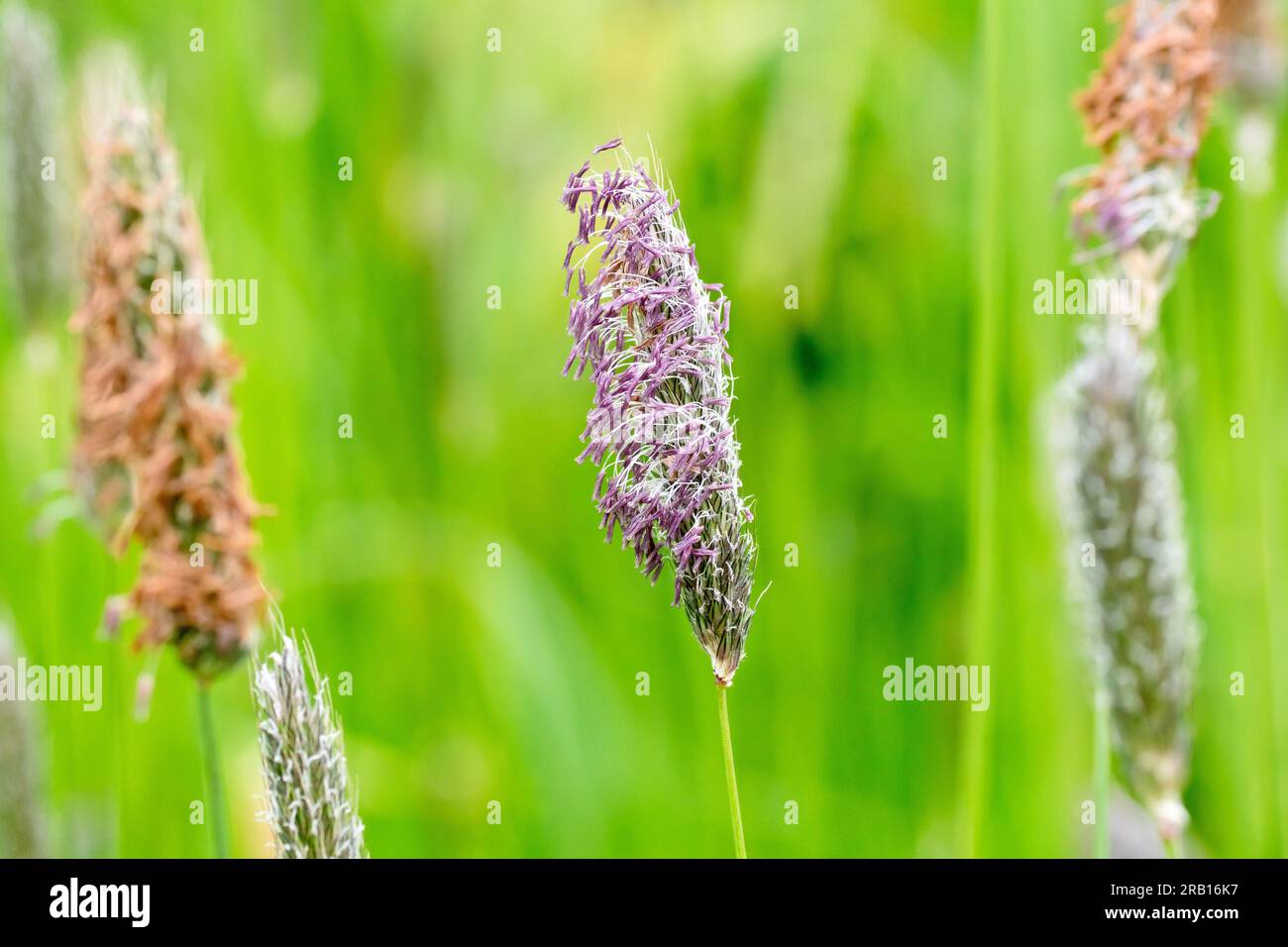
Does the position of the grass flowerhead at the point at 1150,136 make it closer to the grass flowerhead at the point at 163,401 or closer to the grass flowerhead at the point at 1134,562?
the grass flowerhead at the point at 1134,562

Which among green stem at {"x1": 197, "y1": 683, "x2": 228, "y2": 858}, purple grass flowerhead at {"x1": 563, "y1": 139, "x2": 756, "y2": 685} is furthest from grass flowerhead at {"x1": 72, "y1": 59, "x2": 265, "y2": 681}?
purple grass flowerhead at {"x1": 563, "y1": 139, "x2": 756, "y2": 685}

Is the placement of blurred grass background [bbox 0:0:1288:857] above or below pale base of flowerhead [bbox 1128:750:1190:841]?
above

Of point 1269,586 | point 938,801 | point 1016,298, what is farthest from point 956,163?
point 938,801

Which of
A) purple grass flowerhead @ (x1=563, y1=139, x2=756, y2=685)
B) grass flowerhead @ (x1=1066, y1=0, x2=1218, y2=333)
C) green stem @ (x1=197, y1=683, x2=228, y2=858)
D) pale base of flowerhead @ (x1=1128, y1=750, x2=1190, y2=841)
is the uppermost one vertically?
grass flowerhead @ (x1=1066, y1=0, x2=1218, y2=333)

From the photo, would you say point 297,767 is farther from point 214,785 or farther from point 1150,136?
point 1150,136

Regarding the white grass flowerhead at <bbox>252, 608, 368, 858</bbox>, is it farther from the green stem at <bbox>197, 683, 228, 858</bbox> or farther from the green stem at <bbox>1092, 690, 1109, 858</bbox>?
the green stem at <bbox>1092, 690, 1109, 858</bbox>

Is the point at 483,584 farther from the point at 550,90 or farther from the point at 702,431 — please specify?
the point at 702,431

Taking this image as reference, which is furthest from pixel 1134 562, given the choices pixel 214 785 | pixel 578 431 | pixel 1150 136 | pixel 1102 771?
pixel 578 431
